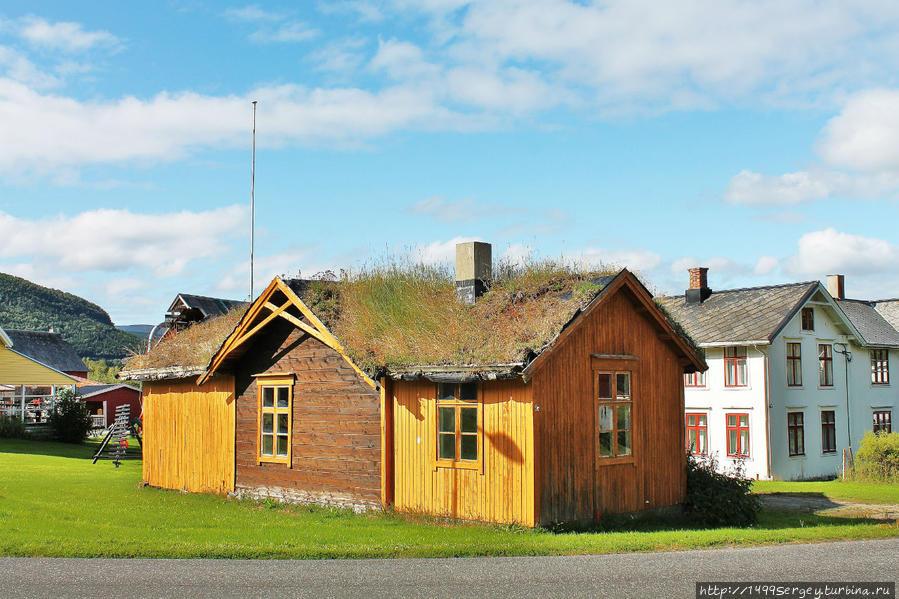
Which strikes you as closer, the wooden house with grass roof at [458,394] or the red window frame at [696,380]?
the wooden house with grass roof at [458,394]

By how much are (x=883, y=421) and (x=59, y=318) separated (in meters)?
113

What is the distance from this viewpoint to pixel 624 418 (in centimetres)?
1656

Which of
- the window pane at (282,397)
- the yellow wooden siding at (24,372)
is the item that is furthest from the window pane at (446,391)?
the yellow wooden siding at (24,372)

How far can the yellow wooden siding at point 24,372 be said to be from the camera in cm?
4622

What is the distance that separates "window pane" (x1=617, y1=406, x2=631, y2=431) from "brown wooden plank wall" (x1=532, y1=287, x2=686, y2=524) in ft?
0.47

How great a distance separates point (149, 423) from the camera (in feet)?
76.4

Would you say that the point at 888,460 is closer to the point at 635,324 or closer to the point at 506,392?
the point at 635,324

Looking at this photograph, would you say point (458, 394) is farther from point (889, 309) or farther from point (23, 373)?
point (889, 309)

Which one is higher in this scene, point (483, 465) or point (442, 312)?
point (442, 312)

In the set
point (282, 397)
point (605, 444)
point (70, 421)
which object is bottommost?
point (70, 421)

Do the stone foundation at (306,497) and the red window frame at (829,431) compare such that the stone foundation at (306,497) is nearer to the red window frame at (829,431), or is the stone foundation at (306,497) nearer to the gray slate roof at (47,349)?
the red window frame at (829,431)

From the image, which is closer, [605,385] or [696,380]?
[605,385]

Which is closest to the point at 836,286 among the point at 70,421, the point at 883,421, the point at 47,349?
the point at 883,421

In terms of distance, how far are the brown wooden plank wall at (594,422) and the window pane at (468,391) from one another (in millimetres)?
1173
